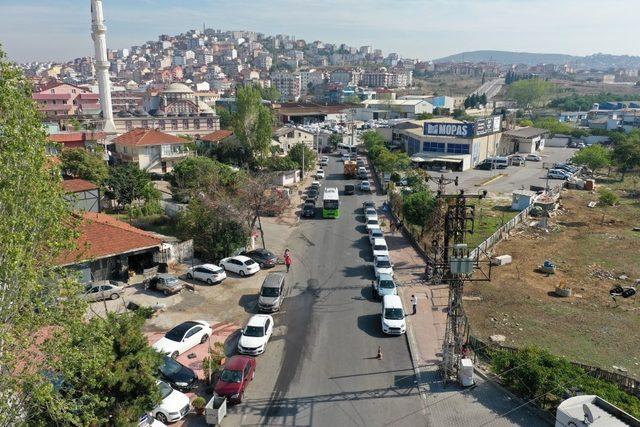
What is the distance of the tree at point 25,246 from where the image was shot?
880 cm

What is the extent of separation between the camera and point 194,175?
36219 millimetres

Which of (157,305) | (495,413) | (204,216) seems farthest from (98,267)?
(495,413)

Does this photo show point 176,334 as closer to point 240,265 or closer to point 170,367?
point 170,367

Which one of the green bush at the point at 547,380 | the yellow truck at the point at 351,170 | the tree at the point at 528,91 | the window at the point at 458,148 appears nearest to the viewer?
the green bush at the point at 547,380

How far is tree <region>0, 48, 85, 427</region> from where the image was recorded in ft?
28.9

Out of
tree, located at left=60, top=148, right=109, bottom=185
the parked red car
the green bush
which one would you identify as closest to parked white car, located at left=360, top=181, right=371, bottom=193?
tree, located at left=60, top=148, right=109, bottom=185

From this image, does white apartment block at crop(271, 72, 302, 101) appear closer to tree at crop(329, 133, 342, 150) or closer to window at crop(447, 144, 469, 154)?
tree at crop(329, 133, 342, 150)

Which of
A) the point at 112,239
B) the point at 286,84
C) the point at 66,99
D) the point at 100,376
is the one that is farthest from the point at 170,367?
the point at 286,84

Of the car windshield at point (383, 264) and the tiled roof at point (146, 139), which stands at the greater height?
the tiled roof at point (146, 139)

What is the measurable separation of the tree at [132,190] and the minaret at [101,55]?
88.5 ft

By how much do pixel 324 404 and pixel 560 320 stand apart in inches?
462

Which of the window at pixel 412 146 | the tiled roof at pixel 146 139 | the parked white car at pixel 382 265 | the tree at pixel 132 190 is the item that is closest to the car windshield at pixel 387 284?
the parked white car at pixel 382 265

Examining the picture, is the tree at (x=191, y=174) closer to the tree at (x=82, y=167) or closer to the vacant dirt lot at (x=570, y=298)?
the tree at (x=82, y=167)

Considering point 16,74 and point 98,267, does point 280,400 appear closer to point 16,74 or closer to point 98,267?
point 16,74
